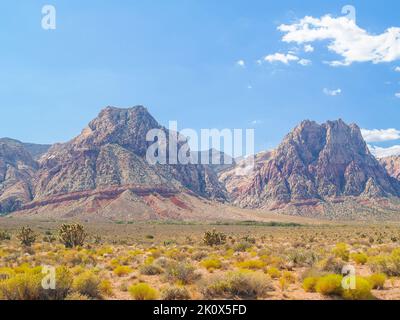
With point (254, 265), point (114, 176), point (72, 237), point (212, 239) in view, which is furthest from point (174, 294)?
point (114, 176)

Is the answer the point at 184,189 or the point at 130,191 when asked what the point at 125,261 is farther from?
the point at 184,189

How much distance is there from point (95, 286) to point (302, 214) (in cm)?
18007

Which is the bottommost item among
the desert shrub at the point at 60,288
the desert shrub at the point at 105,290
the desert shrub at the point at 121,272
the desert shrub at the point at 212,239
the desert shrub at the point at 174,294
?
the desert shrub at the point at 212,239

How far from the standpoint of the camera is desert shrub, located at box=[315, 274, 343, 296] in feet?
43.2

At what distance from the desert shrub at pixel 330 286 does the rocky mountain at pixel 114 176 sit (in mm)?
126495

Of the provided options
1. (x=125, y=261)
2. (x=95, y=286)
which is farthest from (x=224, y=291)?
(x=125, y=261)

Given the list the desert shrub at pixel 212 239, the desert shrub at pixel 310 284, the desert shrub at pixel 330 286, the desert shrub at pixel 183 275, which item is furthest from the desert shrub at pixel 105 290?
the desert shrub at pixel 212 239

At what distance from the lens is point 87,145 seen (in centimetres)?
17450

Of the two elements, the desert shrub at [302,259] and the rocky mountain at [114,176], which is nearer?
the desert shrub at [302,259]

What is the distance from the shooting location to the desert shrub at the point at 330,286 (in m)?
13.2

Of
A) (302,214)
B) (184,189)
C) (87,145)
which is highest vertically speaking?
(87,145)

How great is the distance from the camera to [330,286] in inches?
521

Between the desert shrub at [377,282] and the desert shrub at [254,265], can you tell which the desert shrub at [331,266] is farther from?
the desert shrub at [254,265]
